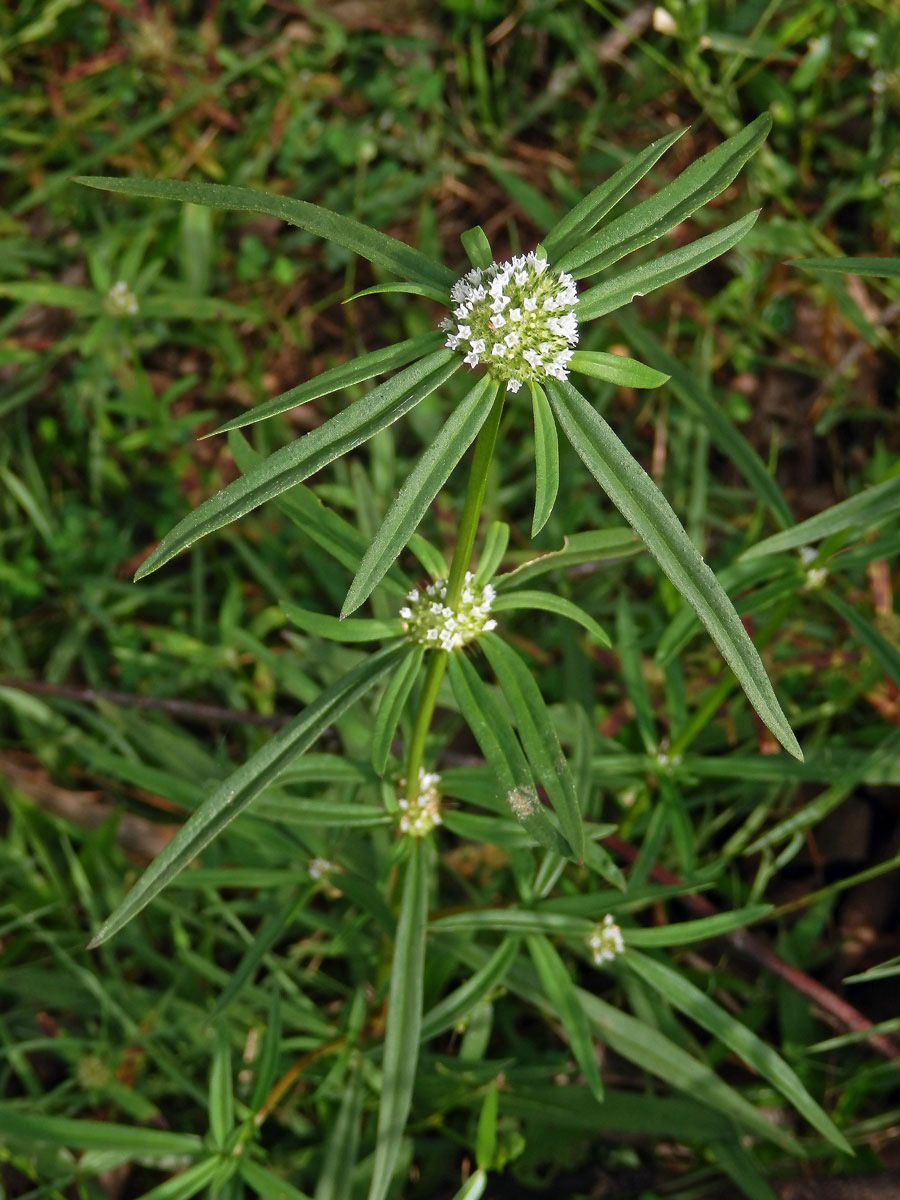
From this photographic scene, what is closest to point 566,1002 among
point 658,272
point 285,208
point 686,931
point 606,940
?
point 606,940

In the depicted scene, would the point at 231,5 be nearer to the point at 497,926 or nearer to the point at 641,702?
the point at 641,702

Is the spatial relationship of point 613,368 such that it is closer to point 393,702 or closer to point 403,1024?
point 393,702

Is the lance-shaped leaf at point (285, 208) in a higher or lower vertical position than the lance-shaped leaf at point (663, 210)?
lower

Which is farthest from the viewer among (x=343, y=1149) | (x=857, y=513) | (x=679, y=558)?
(x=343, y=1149)

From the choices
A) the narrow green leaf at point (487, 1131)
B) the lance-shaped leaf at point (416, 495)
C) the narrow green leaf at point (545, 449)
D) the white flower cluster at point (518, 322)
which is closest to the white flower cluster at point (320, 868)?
the narrow green leaf at point (487, 1131)

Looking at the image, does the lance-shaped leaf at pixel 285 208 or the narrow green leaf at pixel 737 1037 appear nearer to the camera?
the lance-shaped leaf at pixel 285 208

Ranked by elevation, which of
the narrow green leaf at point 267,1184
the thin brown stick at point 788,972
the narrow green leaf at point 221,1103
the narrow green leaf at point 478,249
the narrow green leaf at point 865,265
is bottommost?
the narrow green leaf at point 267,1184

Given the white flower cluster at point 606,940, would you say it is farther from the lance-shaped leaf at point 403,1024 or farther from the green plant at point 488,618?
the lance-shaped leaf at point 403,1024
